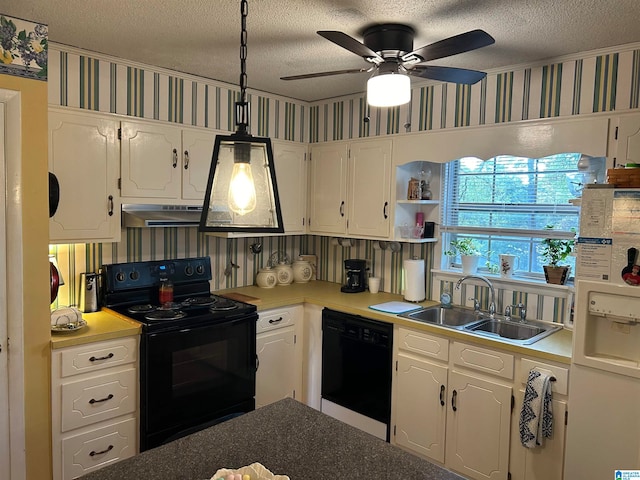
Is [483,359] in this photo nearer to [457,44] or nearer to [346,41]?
[457,44]

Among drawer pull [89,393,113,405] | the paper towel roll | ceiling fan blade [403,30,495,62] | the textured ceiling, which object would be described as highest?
the textured ceiling

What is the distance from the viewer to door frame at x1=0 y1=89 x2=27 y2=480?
220cm

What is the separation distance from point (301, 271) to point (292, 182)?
780 millimetres

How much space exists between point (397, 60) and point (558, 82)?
1.15 m

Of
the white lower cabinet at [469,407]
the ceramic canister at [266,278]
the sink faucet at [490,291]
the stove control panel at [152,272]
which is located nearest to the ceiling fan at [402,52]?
the sink faucet at [490,291]

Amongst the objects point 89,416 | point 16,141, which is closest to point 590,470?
point 89,416

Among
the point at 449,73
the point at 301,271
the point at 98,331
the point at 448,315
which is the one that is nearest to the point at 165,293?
the point at 98,331

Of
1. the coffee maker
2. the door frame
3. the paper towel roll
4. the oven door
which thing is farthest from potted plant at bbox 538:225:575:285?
the door frame

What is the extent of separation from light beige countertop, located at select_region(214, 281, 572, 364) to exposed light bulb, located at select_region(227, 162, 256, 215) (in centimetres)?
181

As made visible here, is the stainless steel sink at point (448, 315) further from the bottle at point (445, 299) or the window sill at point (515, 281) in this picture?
the window sill at point (515, 281)

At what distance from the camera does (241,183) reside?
136 cm

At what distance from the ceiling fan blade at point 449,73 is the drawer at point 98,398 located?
2.18 meters

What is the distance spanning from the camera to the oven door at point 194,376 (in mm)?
2750

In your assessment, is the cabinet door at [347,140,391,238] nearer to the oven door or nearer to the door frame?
the oven door
